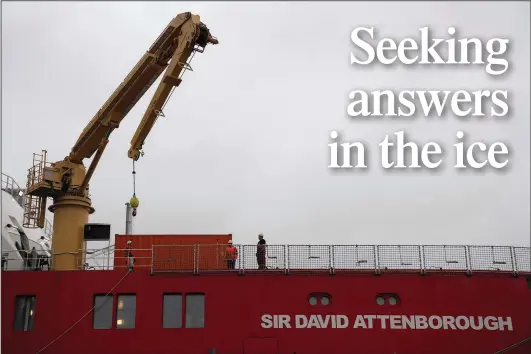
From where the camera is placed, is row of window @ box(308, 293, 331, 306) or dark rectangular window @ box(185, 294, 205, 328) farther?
row of window @ box(308, 293, 331, 306)

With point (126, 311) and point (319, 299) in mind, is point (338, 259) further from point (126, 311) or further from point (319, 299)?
point (126, 311)

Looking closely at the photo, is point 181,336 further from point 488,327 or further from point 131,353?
point 488,327

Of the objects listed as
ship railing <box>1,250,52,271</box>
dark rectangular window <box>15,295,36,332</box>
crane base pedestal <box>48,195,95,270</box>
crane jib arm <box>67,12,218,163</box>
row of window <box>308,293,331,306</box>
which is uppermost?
crane jib arm <box>67,12,218,163</box>

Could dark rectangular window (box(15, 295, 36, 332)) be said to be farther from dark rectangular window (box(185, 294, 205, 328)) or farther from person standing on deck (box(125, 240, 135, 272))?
dark rectangular window (box(185, 294, 205, 328))

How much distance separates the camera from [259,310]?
77.5 feet

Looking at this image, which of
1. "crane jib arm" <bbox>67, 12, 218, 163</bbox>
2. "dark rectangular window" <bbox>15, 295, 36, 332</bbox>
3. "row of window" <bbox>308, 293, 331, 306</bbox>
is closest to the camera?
"dark rectangular window" <bbox>15, 295, 36, 332</bbox>

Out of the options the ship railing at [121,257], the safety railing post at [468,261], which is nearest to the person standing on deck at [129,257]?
the ship railing at [121,257]

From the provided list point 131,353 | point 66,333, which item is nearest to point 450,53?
point 131,353

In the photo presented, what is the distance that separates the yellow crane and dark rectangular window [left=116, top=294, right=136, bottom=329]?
143 inches

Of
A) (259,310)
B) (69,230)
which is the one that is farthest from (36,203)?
(259,310)

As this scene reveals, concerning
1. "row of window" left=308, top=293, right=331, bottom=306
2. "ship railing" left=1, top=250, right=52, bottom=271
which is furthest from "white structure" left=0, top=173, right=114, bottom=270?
"row of window" left=308, top=293, right=331, bottom=306

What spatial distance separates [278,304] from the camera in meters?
23.8

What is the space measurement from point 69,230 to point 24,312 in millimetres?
4340

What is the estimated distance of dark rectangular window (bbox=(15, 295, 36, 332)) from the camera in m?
23.4
